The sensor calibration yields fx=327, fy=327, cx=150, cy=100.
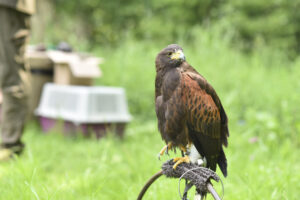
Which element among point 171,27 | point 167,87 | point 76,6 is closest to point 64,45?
point 167,87

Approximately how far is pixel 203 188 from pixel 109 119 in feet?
7.35

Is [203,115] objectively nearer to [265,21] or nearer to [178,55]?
[178,55]

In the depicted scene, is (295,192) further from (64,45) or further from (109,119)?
(64,45)

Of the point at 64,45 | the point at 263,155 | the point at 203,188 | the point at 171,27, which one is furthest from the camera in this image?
the point at 171,27

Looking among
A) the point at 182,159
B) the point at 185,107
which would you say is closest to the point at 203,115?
the point at 185,107

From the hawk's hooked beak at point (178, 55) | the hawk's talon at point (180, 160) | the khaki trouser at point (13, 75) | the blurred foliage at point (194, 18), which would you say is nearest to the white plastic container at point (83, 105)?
the khaki trouser at point (13, 75)

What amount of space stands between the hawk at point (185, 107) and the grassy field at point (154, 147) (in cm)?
52

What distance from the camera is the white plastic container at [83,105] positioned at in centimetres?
324

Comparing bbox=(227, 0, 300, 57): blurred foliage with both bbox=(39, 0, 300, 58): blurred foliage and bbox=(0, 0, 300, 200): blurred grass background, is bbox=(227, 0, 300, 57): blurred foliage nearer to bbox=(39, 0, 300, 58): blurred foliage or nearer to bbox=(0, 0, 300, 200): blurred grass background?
bbox=(39, 0, 300, 58): blurred foliage

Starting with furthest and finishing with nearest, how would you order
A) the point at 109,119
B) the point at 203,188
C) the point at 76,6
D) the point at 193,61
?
1. the point at 76,6
2. the point at 193,61
3. the point at 109,119
4. the point at 203,188

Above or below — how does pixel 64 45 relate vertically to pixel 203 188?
above

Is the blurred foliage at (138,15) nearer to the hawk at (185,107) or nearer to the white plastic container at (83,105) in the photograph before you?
the white plastic container at (83,105)

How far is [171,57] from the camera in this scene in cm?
125

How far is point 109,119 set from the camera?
3.33 m
